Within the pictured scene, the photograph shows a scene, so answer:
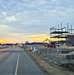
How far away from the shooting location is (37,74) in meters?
17.4

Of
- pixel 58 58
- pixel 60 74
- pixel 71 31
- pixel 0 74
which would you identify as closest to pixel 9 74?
pixel 0 74

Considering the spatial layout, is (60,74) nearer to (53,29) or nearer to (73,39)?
(73,39)

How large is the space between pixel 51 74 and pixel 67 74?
1139 millimetres

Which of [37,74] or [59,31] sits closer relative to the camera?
[37,74]

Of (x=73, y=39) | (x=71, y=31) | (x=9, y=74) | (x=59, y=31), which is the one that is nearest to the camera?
(x=9, y=74)

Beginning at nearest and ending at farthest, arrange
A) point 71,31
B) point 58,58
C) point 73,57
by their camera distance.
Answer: point 58,58
point 73,57
point 71,31

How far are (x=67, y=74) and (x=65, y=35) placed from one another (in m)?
84.1

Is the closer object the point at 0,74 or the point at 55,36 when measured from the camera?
the point at 0,74

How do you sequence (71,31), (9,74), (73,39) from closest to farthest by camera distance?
(9,74) < (73,39) < (71,31)

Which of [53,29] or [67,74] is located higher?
[53,29]

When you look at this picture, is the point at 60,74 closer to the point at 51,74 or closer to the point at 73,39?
the point at 51,74

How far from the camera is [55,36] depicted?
10406 centimetres

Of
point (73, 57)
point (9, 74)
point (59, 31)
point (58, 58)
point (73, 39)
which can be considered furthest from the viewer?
point (59, 31)

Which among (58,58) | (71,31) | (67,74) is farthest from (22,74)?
(71,31)
